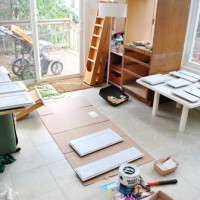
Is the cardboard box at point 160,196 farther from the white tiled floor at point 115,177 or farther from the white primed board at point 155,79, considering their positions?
the white primed board at point 155,79

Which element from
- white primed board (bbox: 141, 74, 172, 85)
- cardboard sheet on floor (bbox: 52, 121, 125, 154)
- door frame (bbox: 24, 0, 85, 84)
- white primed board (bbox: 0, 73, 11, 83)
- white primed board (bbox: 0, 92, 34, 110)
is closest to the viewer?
white primed board (bbox: 0, 92, 34, 110)

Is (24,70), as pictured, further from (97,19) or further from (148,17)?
(148,17)

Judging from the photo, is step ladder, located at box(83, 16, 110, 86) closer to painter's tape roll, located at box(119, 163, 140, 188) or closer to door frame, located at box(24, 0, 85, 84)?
door frame, located at box(24, 0, 85, 84)

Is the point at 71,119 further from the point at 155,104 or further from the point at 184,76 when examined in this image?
the point at 184,76

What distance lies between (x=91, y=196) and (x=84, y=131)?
0.99 meters

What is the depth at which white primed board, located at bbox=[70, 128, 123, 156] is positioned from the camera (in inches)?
96.3

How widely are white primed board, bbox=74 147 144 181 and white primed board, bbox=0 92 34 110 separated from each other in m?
0.79

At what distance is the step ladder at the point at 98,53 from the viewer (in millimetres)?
3883

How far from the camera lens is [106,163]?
227cm

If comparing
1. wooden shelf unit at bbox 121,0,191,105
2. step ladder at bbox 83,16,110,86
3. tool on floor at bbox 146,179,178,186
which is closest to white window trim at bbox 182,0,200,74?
wooden shelf unit at bbox 121,0,191,105

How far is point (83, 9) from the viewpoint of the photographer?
13.3ft

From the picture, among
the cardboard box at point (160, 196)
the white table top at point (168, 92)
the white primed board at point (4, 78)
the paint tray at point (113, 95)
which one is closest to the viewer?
the cardboard box at point (160, 196)

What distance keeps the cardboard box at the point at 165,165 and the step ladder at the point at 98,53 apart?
2220 millimetres

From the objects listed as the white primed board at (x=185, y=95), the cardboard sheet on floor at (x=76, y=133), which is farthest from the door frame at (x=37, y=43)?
the white primed board at (x=185, y=95)
